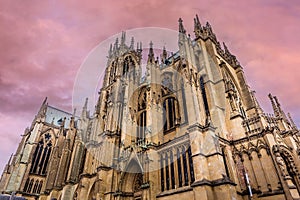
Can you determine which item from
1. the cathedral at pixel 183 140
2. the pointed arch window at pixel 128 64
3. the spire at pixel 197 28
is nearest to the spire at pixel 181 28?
the cathedral at pixel 183 140

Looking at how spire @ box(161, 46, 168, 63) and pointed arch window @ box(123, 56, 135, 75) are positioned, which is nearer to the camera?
spire @ box(161, 46, 168, 63)

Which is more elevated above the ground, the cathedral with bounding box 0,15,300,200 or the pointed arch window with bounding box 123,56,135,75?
the pointed arch window with bounding box 123,56,135,75

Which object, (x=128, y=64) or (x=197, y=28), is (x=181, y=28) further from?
(x=128, y=64)

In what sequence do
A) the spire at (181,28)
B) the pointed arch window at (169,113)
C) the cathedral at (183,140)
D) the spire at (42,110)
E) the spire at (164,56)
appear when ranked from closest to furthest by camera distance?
the cathedral at (183,140) < the pointed arch window at (169,113) < the spire at (181,28) < the spire at (164,56) < the spire at (42,110)

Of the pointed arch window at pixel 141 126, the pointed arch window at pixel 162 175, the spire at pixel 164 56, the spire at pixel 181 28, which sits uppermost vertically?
the spire at pixel 164 56

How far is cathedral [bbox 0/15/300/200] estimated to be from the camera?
14117mm

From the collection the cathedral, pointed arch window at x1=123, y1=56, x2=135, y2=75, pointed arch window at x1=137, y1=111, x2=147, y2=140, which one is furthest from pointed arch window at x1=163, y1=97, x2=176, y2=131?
pointed arch window at x1=123, y1=56, x2=135, y2=75

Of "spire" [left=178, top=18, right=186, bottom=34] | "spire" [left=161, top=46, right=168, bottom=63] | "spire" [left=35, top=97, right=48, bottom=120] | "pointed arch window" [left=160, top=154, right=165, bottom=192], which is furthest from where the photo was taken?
"spire" [left=35, top=97, right=48, bottom=120]

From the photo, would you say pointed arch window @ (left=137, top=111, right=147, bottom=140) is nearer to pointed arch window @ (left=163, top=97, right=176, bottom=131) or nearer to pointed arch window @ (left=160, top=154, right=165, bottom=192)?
pointed arch window @ (left=163, top=97, right=176, bottom=131)

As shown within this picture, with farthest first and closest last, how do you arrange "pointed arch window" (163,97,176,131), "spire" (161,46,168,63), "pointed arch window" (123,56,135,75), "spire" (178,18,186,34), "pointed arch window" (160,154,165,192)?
"pointed arch window" (123,56,135,75) → "spire" (161,46,168,63) → "spire" (178,18,186,34) → "pointed arch window" (163,97,176,131) → "pointed arch window" (160,154,165,192)

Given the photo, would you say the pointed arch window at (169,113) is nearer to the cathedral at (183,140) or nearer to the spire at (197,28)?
the cathedral at (183,140)

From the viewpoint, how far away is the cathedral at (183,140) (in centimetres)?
1412

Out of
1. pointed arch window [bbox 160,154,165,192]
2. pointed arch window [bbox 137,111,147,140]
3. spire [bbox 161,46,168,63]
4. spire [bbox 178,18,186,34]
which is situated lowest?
pointed arch window [bbox 160,154,165,192]

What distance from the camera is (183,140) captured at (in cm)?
1641
